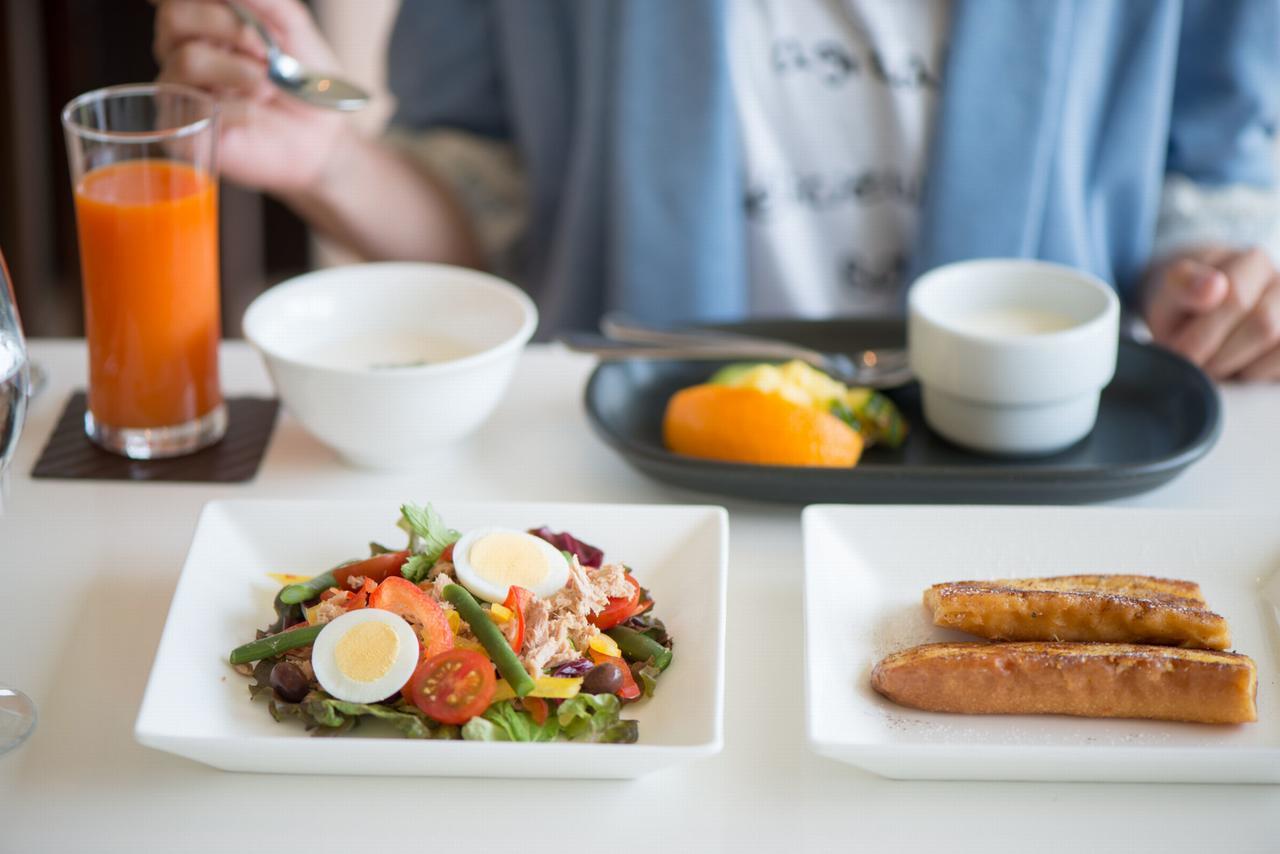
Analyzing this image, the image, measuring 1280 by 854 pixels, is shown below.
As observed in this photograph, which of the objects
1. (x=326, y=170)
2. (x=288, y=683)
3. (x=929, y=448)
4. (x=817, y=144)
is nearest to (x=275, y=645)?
(x=288, y=683)

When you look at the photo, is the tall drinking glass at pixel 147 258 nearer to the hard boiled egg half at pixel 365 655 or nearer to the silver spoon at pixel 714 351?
the silver spoon at pixel 714 351

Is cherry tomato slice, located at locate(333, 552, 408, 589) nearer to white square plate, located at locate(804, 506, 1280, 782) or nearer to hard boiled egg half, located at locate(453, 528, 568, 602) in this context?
hard boiled egg half, located at locate(453, 528, 568, 602)

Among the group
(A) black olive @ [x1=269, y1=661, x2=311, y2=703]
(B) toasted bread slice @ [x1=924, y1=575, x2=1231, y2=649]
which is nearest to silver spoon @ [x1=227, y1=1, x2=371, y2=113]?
(A) black olive @ [x1=269, y1=661, x2=311, y2=703]

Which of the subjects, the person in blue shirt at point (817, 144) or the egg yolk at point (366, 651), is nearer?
the egg yolk at point (366, 651)

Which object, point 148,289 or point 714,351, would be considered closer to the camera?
point 148,289

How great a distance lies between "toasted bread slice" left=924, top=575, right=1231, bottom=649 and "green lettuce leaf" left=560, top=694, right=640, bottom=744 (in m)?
0.26

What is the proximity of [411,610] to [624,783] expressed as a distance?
0.19 meters

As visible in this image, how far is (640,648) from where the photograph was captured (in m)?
0.97

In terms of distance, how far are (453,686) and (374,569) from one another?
17cm

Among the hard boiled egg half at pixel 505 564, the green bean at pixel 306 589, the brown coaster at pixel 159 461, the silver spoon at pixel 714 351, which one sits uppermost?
the hard boiled egg half at pixel 505 564

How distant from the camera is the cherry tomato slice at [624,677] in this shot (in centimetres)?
93

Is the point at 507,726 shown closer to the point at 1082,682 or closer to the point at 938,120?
the point at 1082,682

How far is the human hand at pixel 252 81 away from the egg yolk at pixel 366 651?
0.81 meters

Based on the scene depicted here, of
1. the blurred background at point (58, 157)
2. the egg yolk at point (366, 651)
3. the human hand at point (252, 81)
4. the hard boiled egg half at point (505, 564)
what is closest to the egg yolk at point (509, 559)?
the hard boiled egg half at point (505, 564)
